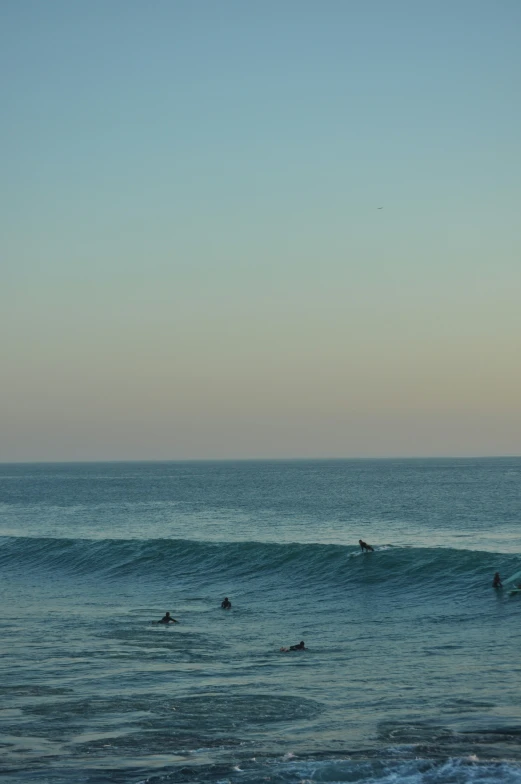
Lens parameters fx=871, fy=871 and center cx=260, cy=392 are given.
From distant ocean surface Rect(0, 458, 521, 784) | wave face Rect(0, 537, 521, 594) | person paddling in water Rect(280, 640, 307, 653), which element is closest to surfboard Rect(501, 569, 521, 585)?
distant ocean surface Rect(0, 458, 521, 784)

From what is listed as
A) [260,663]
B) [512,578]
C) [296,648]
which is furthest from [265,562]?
[260,663]

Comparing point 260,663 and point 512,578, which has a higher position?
point 512,578

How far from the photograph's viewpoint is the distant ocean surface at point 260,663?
17.8 m

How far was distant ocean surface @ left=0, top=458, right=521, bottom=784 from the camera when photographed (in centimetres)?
1778

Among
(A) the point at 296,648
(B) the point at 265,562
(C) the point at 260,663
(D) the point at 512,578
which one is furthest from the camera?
(B) the point at 265,562

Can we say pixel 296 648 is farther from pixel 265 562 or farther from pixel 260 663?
pixel 265 562

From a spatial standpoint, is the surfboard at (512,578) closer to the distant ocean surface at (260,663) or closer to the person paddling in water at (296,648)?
the distant ocean surface at (260,663)

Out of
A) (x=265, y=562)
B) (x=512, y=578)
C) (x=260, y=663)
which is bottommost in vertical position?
(x=265, y=562)

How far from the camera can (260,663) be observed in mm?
26875

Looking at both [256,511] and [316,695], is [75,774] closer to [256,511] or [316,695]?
[316,695]

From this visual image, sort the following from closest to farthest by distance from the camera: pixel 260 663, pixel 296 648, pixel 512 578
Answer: pixel 260 663 < pixel 296 648 < pixel 512 578

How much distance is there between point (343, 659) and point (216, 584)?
19.8 meters

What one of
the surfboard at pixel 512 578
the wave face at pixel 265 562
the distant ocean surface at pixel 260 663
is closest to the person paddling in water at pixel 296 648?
the distant ocean surface at pixel 260 663

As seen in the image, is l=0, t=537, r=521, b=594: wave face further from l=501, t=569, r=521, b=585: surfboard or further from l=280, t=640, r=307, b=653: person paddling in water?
l=280, t=640, r=307, b=653: person paddling in water
